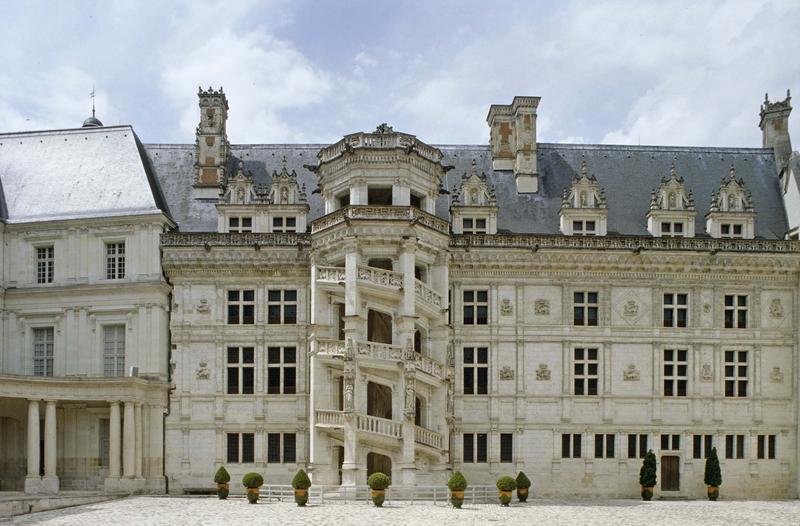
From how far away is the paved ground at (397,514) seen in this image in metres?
26.9

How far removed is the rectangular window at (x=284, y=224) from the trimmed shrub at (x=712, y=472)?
20243mm

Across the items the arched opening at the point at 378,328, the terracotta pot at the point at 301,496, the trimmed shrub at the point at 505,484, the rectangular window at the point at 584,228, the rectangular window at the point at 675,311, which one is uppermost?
the rectangular window at the point at 584,228

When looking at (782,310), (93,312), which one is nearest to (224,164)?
(93,312)

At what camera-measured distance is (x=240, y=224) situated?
3956cm

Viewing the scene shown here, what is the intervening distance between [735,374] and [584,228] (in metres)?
9.12

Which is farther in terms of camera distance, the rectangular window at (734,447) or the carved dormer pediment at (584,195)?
the carved dormer pediment at (584,195)

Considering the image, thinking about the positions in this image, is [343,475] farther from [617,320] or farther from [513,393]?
[617,320]

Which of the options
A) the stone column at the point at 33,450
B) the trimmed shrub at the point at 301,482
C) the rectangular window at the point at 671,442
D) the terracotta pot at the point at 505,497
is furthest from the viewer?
the rectangular window at the point at 671,442

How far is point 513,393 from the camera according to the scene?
3853 centimetres

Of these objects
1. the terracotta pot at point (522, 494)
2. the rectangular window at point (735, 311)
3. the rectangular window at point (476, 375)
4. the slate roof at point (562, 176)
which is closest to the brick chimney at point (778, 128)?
the slate roof at point (562, 176)

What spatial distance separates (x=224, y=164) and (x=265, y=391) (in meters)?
11.0

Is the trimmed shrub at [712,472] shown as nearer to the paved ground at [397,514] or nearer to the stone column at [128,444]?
the paved ground at [397,514]

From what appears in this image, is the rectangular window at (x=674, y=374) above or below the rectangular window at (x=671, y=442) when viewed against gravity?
above

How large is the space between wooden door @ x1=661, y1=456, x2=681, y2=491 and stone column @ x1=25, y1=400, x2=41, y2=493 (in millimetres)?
25624
